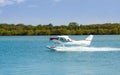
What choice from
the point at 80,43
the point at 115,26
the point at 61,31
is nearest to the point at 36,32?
the point at 61,31

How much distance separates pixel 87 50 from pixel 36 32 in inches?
3508

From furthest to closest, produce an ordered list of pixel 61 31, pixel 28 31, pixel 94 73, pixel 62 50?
pixel 28 31 < pixel 61 31 < pixel 62 50 < pixel 94 73

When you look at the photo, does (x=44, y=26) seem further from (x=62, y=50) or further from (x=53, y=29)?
(x=62, y=50)

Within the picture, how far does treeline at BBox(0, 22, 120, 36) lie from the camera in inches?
4877

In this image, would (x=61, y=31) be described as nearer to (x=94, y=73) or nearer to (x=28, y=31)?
(x=28, y=31)

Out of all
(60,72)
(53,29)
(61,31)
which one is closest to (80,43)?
(60,72)

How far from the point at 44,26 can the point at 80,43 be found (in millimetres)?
94784

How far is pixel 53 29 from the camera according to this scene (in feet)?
426

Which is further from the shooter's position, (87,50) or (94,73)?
(87,50)

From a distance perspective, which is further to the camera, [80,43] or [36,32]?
[36,32]

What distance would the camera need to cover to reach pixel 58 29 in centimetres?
12644

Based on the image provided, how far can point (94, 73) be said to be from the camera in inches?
899

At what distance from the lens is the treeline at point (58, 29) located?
12388 centimetres

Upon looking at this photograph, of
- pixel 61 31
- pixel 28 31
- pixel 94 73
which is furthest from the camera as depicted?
pixel 28 31
